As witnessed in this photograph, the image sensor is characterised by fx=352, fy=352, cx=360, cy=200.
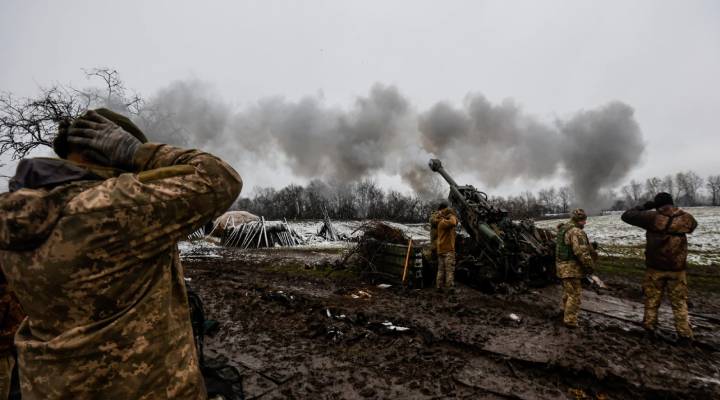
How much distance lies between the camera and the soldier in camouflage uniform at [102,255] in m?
1.11

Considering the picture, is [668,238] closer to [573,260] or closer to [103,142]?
[573,260]

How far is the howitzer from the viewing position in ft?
26.9

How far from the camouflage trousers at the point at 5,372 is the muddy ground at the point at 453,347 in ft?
6.37

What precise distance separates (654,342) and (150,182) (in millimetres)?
6417

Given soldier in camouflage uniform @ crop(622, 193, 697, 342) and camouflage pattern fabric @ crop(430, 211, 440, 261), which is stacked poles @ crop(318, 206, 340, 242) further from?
soldier in camouflage uniform @ crop(622, 193, 697, 342)

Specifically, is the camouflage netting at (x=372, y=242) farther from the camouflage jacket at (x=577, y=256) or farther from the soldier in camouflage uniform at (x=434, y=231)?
the camouflage jacket at (x=577, y=256)

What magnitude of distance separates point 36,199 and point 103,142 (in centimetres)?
31

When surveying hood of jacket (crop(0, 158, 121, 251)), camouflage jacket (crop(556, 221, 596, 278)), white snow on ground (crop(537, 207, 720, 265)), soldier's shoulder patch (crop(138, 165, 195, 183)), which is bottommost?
white snow on ground (crop(537, 207, 720, 265))

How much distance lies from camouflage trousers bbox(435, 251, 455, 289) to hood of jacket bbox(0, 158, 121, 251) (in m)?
7.53

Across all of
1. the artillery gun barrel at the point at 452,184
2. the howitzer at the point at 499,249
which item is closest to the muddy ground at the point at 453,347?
the howitzer at the point at 499,249

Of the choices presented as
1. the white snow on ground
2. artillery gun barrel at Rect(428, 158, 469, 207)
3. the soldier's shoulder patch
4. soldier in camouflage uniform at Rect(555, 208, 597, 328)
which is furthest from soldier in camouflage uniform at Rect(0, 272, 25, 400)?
the white snow on ground

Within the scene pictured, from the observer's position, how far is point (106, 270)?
1.16m

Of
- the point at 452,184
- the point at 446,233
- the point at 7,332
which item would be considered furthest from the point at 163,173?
the point at 452,184

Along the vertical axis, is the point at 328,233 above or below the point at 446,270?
above
